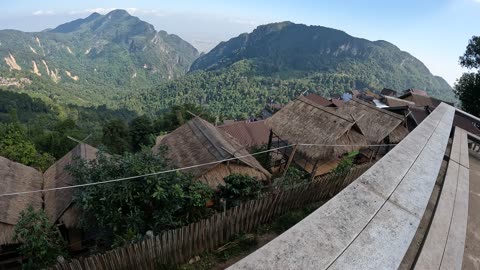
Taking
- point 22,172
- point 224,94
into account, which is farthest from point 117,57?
point 22,172

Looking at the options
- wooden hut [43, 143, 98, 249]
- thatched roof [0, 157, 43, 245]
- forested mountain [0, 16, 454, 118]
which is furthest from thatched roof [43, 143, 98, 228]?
forested mountain [0, 16, 454, 118]

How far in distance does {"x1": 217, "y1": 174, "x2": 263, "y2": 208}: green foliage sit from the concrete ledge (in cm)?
349

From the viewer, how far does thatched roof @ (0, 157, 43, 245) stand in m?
7.22

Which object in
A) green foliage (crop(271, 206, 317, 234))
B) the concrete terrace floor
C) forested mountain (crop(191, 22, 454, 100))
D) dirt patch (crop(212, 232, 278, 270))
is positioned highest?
forested mountain (crop(191, 22, 454, 100))

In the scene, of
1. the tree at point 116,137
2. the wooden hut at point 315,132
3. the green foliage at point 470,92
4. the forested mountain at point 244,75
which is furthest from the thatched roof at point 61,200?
the forested mountain at point 244,75

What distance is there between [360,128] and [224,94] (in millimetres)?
85604

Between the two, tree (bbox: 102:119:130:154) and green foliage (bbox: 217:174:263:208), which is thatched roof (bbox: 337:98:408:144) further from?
tree (bbox: 102:119:130:154)

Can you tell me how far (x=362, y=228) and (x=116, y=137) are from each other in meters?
27.0

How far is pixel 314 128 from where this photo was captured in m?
11.2

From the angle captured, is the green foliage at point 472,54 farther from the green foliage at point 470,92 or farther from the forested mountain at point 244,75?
the forested mountain at point 244,75

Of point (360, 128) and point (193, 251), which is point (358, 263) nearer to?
point (193, 251)

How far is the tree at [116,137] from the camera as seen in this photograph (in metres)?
25.1

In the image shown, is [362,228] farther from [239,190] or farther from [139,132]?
[139,132]

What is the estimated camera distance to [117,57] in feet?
642
